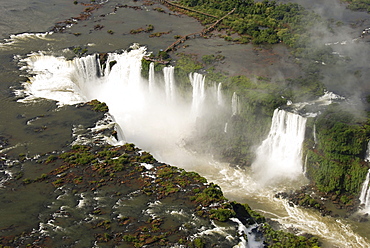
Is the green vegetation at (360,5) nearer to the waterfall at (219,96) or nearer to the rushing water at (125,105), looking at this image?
the rushing water at (125,105)

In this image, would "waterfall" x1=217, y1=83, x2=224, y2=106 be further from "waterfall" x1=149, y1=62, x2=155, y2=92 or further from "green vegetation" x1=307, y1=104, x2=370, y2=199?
"green vegetation" x1=307, y1=104, x2=370, y2=199

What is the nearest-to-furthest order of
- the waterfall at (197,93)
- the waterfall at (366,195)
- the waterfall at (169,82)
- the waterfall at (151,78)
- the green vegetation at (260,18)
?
the waterfall at (366,195), the waterfall at (197,93), the waterfall at (169,82), the waterfall at (151,78), the green vegetation at (260,18)

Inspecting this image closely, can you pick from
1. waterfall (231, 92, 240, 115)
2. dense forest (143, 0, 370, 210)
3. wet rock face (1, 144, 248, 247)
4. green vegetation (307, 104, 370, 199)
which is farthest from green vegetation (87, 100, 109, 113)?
green vegetation (307, 104, 370, 199)

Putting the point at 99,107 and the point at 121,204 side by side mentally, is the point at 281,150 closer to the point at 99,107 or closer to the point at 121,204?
the point at 121,204

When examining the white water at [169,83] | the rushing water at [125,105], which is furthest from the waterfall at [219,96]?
the white water at [169,83]

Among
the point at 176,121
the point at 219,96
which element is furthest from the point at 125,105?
the point at 219,96
